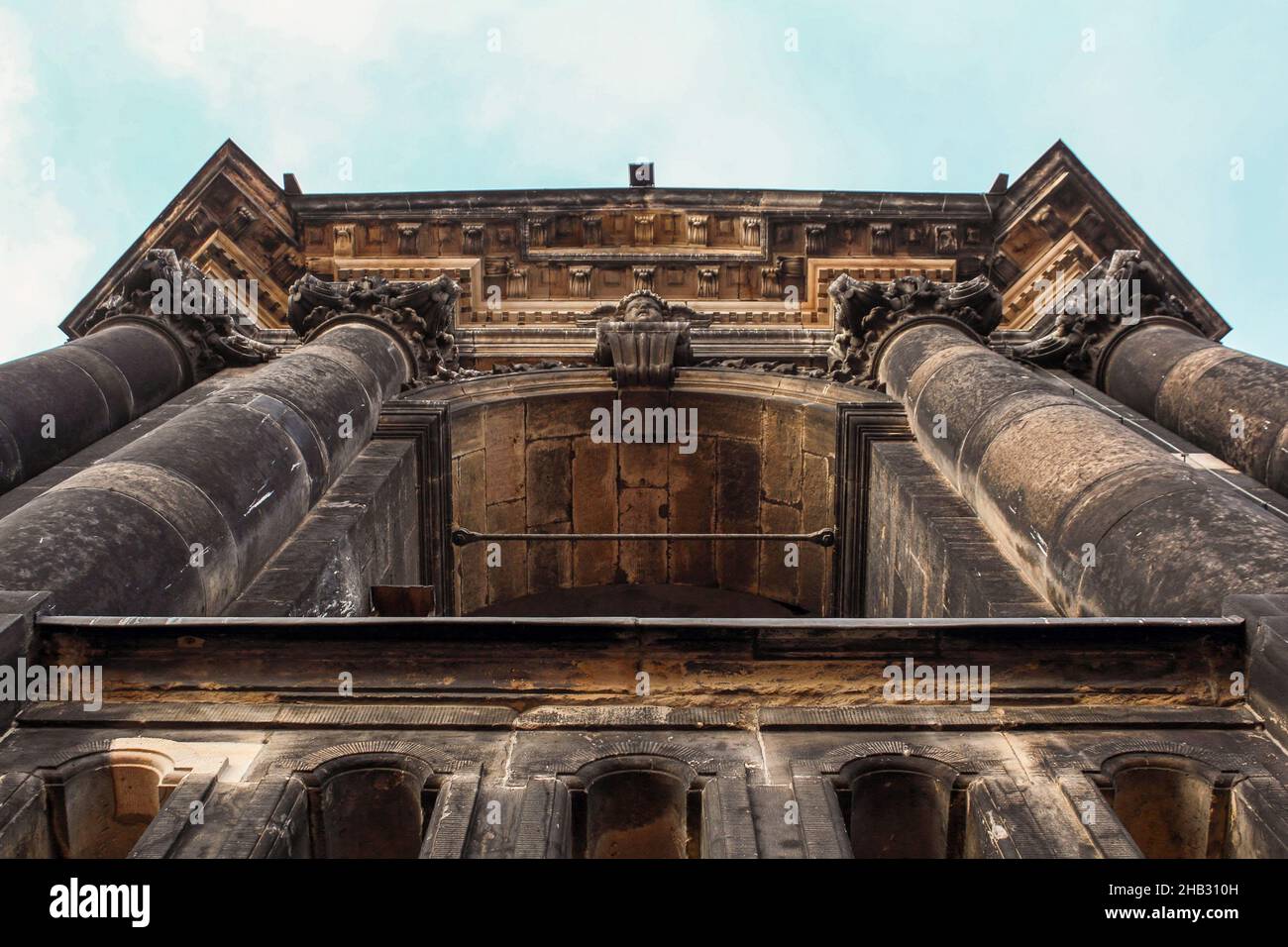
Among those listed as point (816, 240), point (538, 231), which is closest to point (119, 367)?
point (538, 231)

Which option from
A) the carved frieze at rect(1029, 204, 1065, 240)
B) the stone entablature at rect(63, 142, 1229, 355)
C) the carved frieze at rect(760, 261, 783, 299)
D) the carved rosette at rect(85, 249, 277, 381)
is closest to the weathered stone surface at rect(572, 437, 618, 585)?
the stone entablature at rect(63, 142, 1229, 355)

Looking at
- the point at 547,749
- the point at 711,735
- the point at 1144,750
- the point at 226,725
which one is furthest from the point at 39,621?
the point at 1144,750

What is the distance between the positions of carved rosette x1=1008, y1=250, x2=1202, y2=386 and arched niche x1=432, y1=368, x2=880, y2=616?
8.68 feet

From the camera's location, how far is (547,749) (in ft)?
22.2

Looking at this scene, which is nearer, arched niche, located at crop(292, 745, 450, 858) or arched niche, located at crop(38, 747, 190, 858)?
arched niche, located at crop(38, 747, 190, 858)

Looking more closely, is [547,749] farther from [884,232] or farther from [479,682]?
[884,232]

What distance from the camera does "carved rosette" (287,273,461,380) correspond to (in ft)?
49.0

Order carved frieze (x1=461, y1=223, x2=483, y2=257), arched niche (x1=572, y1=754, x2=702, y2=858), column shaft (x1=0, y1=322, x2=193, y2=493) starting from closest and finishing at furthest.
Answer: arched niche (x1=572, y1=754, x2=702, y2=858) → column shaft (x1=0, y1=322, x2=193, y2=493) → carved frieze (x1=461, y1=223, x2=483, y2=257)

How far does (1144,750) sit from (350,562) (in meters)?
6.71

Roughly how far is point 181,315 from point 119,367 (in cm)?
176

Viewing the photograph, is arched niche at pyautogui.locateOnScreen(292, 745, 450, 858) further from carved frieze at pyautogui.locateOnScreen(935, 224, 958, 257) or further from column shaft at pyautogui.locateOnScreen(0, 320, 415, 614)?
carved frieze at pyautogui.locateOnScreen(935, 224, 958, 257)
